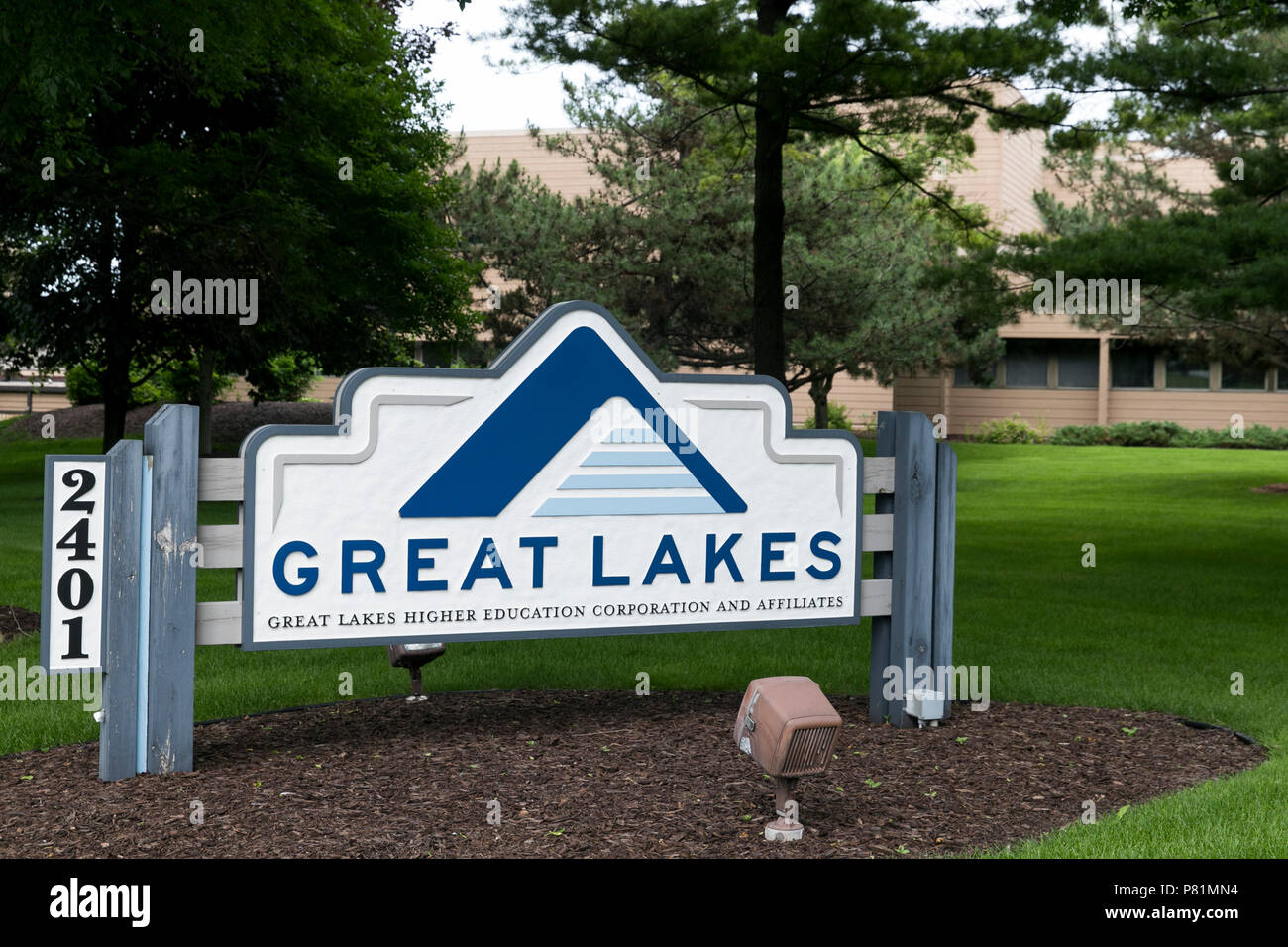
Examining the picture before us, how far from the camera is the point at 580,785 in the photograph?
5465mm

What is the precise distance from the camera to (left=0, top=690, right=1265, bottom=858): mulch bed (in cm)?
476

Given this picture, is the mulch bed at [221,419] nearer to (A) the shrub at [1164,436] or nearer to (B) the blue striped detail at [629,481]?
(A) the shrub at [1164,436]

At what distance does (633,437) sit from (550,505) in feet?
1.71

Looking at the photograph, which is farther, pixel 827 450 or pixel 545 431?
pixel 827 450

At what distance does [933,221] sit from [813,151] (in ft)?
13.4

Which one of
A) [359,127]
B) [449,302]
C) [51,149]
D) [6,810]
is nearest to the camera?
[6,810]

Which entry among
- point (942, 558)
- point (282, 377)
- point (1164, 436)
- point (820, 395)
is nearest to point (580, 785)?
point (942, 558)

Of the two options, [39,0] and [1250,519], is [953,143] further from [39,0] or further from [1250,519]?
[39,0]

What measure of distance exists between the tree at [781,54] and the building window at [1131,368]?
28.1 metres

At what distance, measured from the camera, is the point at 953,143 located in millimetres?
16359

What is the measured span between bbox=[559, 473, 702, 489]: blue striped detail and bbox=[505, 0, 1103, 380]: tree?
6.57 metres

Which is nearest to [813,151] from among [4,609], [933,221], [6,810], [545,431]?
[933,221]

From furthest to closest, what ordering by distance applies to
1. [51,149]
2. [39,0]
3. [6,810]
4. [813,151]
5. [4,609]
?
[813,151]
[51,149]
[4,609]
[39,0]
[6,810]

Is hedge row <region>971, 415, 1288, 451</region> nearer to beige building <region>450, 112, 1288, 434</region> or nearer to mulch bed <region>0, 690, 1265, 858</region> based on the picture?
beige building <region>450, 112, 1288, 434</region>
